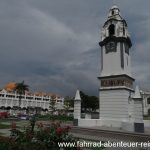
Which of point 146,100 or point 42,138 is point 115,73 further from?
point 146,100

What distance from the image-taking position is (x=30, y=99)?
92.9m

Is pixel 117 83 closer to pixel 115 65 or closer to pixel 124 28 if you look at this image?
pixel 115 65

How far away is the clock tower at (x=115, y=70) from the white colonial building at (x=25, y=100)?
58315 mm

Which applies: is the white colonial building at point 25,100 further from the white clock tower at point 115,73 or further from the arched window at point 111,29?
the arched window at point 111,29

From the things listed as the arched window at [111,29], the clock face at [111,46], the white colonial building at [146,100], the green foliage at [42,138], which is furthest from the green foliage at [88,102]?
the green foliage at [42,138]

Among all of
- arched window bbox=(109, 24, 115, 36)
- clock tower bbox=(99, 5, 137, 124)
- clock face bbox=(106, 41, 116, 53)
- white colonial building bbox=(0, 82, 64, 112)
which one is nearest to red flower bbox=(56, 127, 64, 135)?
clock tower bbox=(99, 5, 137, 124)

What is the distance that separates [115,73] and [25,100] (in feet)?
234

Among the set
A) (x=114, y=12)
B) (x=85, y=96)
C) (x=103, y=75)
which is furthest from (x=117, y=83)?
(x=85, y=96)

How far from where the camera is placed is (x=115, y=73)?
982 inches

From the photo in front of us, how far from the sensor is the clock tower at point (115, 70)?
24031mm

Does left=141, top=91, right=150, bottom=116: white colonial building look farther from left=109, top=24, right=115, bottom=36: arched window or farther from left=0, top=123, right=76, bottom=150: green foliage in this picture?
left=0, top=123, right=76, bottom=150: green foliage

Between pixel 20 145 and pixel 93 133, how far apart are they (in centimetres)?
1277

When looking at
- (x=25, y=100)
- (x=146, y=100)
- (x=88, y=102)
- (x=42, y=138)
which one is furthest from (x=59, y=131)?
(x=25, y=100)

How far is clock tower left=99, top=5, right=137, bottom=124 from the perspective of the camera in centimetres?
2403
